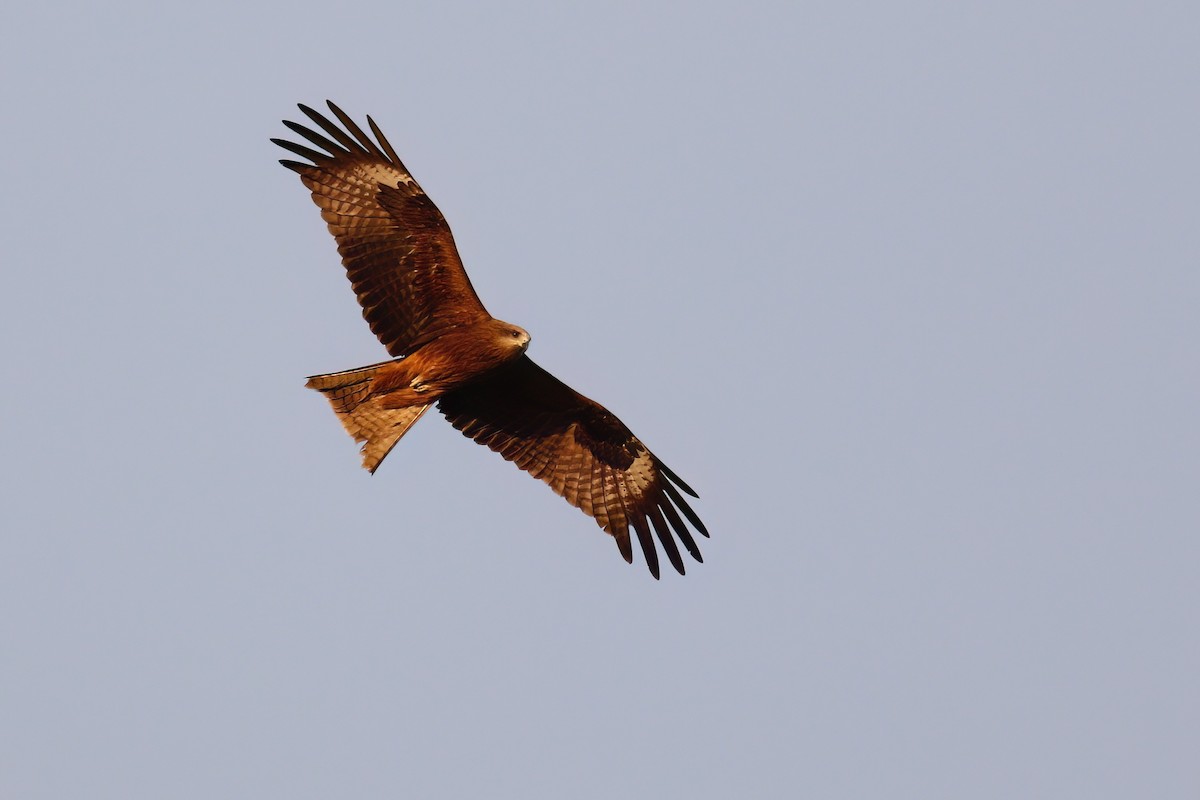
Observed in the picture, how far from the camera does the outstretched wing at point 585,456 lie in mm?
12344

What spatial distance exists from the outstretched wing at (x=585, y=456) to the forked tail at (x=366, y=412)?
101 cm

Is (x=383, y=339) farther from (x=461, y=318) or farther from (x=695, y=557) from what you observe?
(x=695, y=557)

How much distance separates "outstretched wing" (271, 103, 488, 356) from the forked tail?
0.40 m

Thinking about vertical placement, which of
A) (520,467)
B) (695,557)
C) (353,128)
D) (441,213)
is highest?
(353,128)

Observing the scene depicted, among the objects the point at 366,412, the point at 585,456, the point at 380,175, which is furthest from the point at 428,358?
the point at 585,456

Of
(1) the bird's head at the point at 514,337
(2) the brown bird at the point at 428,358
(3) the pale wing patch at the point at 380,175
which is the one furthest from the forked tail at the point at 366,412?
(3) the pale wing patch at the point at 380,175

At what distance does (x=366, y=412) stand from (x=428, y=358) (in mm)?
640

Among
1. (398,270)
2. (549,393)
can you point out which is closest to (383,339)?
(398,270)

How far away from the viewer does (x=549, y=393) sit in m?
12.2

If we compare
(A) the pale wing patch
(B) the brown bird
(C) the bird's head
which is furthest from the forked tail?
(A) the pale wing patch

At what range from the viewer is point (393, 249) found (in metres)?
11.6

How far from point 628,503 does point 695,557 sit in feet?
2.40

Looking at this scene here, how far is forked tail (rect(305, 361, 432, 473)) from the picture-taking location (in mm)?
11234

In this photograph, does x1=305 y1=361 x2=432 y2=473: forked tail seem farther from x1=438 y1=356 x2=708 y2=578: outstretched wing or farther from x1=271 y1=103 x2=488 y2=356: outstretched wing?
x1=438 y1=356 x2=708 y2=578: outstretched wing
